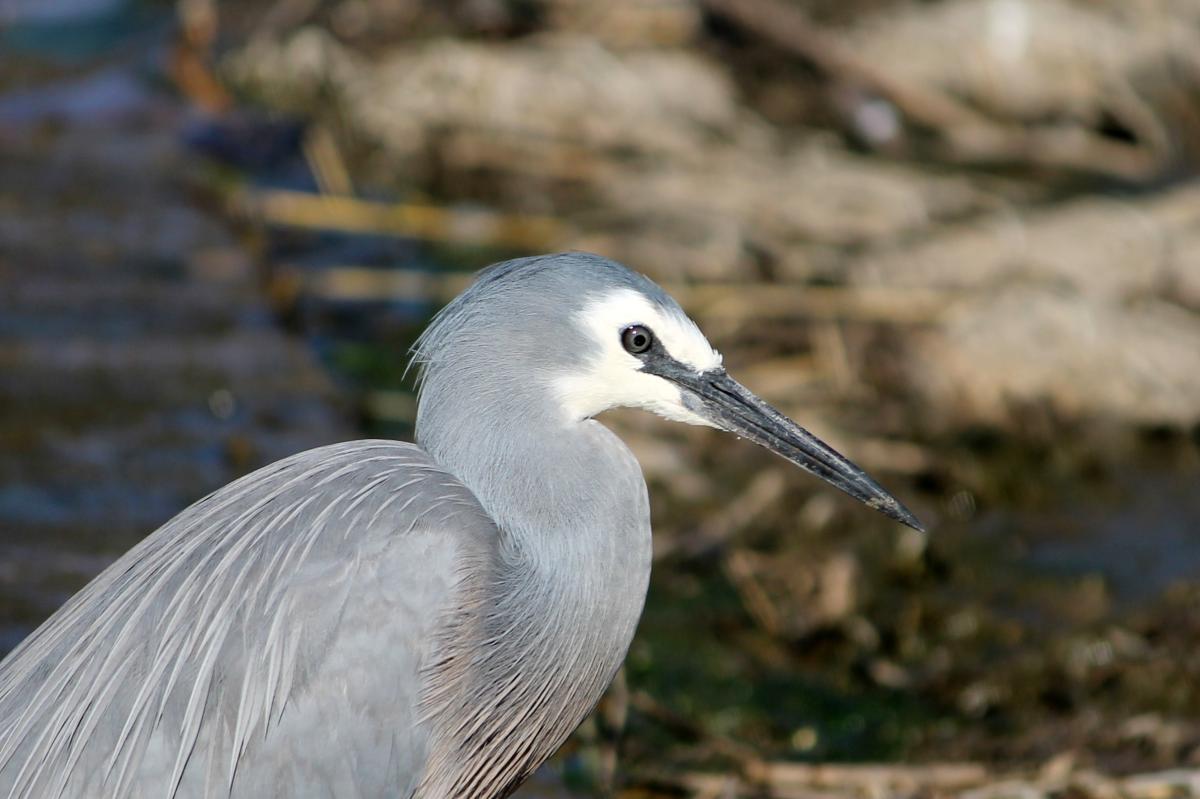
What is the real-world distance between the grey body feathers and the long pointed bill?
9.5 inches

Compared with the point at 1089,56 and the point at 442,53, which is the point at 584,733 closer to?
the point at 442,53

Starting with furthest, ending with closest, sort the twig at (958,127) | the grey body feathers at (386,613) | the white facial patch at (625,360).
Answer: the twig at (958,127) < the white facial patch at (625,360) < the grey body feathers at (386,613)

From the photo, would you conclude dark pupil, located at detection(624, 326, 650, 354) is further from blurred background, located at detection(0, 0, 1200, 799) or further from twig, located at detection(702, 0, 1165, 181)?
twig, located at detection(702, 0, 1165, 181)

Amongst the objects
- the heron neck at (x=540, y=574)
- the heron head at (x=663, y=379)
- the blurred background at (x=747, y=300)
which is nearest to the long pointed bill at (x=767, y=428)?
the heron head at (x=663, y=379)

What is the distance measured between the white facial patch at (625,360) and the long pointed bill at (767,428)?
0.09ft

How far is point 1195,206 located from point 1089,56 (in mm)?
2168

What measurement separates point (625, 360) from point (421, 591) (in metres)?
0.70

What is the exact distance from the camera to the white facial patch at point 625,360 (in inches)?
153

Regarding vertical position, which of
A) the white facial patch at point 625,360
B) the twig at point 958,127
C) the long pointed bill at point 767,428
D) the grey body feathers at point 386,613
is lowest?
the twig at point 958,127

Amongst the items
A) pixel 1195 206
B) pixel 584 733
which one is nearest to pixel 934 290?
pixel 1195 206

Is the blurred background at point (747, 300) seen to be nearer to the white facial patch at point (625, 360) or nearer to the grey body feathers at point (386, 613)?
the grey body feathers at point (386, 613)

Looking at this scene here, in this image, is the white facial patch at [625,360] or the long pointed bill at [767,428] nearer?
the white facial patch at [625,360]

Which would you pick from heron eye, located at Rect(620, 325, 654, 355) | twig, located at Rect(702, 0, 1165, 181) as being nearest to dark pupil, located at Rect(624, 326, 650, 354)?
heron eye, located at Rect(620, 325, 654, 355)

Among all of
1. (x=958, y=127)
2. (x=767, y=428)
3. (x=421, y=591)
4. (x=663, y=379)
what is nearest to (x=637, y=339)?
(x=663, y=379)
